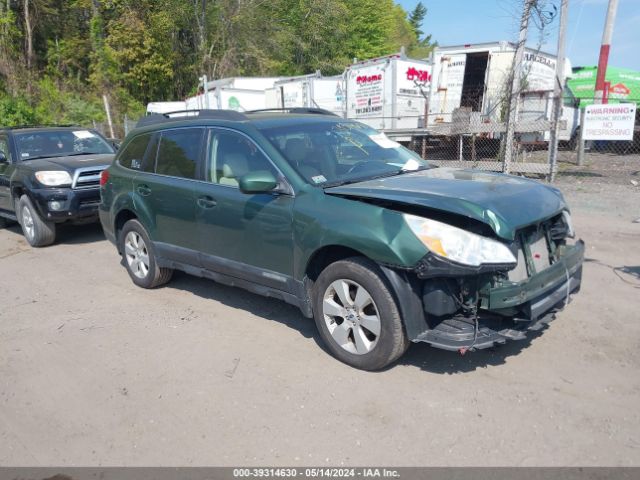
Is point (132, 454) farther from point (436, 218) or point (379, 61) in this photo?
point (379, 61)

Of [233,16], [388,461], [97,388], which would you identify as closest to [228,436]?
[388,461]

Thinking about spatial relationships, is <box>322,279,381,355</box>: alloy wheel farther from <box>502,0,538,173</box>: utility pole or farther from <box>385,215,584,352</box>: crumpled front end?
<box>502,0,538,173</box>: utility pole

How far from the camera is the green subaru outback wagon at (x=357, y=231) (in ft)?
11.0

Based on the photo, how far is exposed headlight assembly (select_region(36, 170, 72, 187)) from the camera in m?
7.72

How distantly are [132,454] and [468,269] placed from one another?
2.25 meters

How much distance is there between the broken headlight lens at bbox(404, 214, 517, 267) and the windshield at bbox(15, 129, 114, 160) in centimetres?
746

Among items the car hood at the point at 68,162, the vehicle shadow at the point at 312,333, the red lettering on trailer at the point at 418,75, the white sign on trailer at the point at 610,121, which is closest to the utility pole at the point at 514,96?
the white sign on trailer at the point at 610,121

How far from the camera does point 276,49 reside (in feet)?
119

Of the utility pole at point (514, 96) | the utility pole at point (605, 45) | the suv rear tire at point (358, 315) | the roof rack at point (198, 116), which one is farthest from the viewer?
the utility pole at point (605, 45)

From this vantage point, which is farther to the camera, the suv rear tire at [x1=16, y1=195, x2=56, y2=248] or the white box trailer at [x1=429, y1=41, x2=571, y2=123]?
the white box trailer at [x1=429, y1=41, x2=571, y2=123]

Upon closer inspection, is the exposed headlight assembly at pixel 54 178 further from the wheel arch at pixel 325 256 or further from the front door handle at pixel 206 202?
the wheel arch at pixel 325 256

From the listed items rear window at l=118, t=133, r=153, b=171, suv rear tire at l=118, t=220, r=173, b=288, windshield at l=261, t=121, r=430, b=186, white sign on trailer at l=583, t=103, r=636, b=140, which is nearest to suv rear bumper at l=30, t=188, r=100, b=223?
rear window at l=118, t=133, r=153, b=171

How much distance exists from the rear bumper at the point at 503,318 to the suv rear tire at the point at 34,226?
21.6ft

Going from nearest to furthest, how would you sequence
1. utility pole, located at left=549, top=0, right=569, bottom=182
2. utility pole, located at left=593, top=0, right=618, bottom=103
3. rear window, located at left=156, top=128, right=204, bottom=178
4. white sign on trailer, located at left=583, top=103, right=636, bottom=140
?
rear window, located at left=156, top=128, right=204, bottom=178
utility pole, located at left=549, top=0, right=569, bottom=182
white sign on trailer, located at left=583, top=103, right=636, bottom=140
utility pole, located at left=593, top=0, right=618, bottom=103
